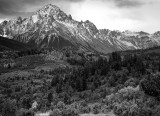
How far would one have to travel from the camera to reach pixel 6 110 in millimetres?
52406

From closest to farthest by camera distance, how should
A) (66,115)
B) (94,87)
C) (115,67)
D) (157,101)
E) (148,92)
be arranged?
(66,115) → (157,101) → (148,92) → (94,87) → (115,67)

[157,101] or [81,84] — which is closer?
[157,101]

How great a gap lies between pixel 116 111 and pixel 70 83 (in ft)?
193

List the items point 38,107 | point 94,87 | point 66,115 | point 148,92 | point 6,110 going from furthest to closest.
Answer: point 94,87, point 38,107, point 148,92, point 66,115, point 6,110

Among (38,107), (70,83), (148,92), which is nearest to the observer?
(148,92)

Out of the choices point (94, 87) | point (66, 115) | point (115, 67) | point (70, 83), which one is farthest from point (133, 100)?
point (115, 67)

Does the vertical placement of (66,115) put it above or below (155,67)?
below

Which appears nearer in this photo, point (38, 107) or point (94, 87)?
point (38, 107)

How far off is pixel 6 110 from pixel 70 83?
6306cm

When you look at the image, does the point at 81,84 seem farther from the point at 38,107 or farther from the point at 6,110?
the point at 6,110

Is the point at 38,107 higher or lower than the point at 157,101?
lower

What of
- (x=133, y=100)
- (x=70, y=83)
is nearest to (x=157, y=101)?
(x=133, y=100)

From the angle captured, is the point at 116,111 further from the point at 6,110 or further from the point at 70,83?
the point at 70,83

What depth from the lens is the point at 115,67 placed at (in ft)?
414
